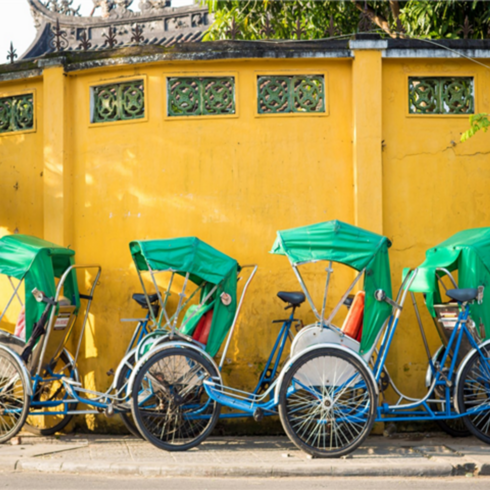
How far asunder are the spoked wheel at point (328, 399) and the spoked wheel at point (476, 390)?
869 millimetres

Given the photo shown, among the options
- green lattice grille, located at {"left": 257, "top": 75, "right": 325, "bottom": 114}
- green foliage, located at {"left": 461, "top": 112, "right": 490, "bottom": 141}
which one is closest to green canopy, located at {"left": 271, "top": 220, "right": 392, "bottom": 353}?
green foliage, located at {"left": 461, "top": 112, "right": 490, "bottom": 141}

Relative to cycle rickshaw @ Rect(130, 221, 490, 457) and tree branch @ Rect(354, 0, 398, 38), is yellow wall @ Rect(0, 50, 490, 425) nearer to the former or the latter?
cycle rickshaw @ Rect(130, 221, 490, 457)

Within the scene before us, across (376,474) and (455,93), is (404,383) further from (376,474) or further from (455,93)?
(455,93)

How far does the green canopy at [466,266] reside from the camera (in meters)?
6.56

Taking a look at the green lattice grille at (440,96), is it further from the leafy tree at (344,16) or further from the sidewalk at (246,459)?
the sidewalk at (246,459)

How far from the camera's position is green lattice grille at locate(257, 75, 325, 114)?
7699 mm

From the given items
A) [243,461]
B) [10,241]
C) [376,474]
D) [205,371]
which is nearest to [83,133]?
[10,241]

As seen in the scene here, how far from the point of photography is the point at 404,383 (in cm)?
752

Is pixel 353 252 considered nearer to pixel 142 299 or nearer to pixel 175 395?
pixel 175 395

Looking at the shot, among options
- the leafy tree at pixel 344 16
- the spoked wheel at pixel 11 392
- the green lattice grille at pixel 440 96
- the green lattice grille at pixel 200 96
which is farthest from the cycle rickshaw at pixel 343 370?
the leafy tree at pixel 344 16

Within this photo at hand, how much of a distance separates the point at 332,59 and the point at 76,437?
481 cm

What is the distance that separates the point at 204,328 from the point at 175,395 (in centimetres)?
71

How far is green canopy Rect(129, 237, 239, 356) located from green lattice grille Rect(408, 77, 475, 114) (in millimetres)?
2799

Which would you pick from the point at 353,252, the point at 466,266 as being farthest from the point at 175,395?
the point at 466,266
